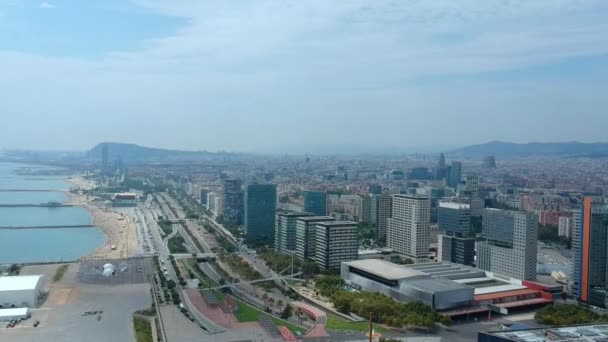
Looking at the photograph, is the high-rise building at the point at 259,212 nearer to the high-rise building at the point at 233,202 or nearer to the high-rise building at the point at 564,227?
the high-rise building at the point at 233,202

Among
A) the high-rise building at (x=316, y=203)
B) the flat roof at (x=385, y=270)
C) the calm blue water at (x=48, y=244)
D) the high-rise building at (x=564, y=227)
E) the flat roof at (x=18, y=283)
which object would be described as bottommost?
the calm blue water at (x=48, y=244)

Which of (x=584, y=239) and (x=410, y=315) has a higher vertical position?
(x=584, y=239)

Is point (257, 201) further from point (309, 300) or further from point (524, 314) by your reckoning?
point (524, 314)

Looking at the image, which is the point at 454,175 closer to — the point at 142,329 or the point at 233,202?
the point at 233,202

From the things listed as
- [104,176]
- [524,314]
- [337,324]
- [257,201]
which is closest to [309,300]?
[337,324]

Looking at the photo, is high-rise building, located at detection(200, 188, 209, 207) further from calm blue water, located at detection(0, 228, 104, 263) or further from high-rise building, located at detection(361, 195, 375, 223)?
high-rise building, located at detection(361, 195, 375, 223)

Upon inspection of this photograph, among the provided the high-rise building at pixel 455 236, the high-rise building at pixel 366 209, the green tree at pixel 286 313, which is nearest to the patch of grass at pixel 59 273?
the green tree at pixel 286 313
